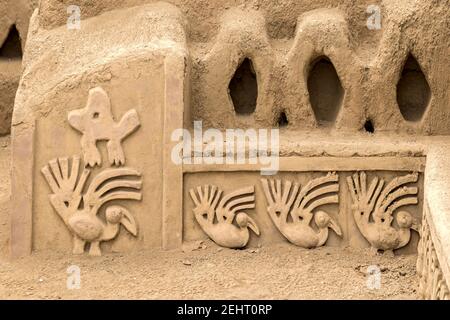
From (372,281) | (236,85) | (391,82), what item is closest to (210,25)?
(236,85)

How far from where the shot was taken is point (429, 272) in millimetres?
3822

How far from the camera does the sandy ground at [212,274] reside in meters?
4.18

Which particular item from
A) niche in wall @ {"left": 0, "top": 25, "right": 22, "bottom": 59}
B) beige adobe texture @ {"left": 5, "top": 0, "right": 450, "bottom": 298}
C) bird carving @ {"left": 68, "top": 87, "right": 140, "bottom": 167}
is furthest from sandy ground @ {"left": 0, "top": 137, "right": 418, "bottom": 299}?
niche in wall @ {"left": 0, "top": 25, "right": 22, "bottom": 59}

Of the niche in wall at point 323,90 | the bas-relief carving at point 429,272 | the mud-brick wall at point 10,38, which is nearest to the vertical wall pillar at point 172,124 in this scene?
the niche in wall at point 323,90

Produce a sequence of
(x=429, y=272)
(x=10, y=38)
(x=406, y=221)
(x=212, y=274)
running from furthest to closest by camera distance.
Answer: (x=10, y=38)
(x=406, y=221)
(x=212, y=274)
(x=429, y=272)

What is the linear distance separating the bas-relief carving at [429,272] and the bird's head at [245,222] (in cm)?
77

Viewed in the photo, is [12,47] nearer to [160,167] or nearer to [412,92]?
[160,167]

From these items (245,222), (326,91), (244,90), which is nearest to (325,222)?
(245,222)

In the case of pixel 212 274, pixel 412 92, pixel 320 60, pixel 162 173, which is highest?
pixel 320 60

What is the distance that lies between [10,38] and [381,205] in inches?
113

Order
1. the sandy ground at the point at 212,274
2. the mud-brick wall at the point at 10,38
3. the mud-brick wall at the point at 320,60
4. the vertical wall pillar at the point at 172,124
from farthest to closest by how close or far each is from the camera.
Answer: the mud-brick wall at the point at 10,38 < the mud-brick wall at the point at 320,60 < the vertical wall pillar at the point at 172,124 < the sandy ground at the point at 212,274

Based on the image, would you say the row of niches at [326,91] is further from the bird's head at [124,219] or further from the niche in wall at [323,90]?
the bird's head at [124,219]

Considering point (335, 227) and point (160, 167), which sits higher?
A: point (160, 167)

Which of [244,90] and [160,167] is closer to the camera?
[160,167]
